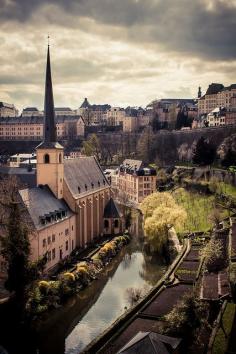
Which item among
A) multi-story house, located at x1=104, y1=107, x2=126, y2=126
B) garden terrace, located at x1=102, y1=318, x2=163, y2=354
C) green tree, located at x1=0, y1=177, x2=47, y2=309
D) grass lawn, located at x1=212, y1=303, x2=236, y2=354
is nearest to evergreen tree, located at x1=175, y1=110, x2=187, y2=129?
multi-story house, located at x1=104, y1=107, x2=126, y2=126

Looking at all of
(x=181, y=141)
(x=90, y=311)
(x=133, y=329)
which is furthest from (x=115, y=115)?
(x=133, y=329)

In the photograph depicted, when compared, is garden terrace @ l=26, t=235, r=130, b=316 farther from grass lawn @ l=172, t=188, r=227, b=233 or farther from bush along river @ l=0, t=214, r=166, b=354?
grass lawn @ l=172, t=188, r=227, b=233

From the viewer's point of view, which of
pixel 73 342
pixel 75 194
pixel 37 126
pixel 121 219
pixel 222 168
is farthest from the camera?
pixel 37 126

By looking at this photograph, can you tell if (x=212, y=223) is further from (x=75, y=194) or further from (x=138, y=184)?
(x=138, y=184)

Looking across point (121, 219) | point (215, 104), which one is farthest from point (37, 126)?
point (121, 219)

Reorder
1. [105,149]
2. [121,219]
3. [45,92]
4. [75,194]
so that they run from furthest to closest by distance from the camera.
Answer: [105,149] < [121,219] < [75,194] < [45,92]

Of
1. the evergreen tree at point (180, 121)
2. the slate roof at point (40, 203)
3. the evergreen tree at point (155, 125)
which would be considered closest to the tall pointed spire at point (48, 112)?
the slate roof at point (40, 203)

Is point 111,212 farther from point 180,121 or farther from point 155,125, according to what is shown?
point 155,125
